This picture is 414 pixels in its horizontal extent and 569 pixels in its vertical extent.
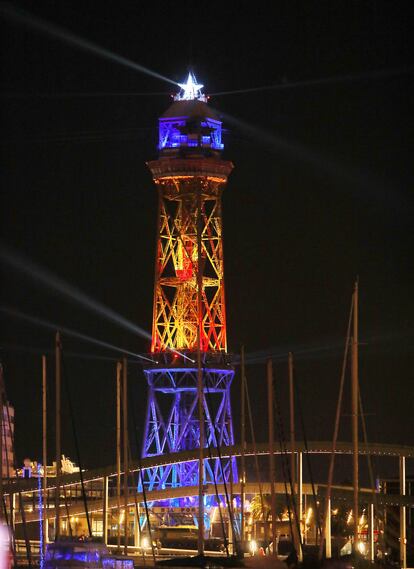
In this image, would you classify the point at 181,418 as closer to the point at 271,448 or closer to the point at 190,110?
the point at 190,110

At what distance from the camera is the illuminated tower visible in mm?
133625

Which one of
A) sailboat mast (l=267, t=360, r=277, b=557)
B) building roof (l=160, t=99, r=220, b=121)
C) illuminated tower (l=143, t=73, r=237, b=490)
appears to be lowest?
sailboat mast (l=267, t=360, r=277, b=557)

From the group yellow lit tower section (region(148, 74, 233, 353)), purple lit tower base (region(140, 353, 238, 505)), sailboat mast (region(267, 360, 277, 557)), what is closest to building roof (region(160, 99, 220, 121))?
yellow lit tower section (region(148, 74, 233, 353))

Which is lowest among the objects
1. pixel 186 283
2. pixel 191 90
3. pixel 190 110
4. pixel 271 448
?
pixel 271 448

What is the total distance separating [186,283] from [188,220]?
4.48 metres

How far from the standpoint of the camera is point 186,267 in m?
134

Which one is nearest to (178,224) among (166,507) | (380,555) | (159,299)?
(159,299)

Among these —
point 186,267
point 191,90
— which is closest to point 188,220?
point 186,267

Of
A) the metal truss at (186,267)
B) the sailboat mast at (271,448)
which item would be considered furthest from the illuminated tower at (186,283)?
the sailboat mast at (271,448)

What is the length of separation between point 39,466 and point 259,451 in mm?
50420

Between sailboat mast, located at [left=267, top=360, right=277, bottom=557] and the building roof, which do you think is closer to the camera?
sailboat mast, located at [left=267, top=360, right=277, bottom=557]

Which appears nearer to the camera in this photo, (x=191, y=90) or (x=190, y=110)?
(x=190, y=110)

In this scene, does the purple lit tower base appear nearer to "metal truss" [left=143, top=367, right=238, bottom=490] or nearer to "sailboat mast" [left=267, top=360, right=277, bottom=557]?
"metal truss" [left=143, top=367, right=238, bottom=490]

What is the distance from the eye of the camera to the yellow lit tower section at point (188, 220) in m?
134
